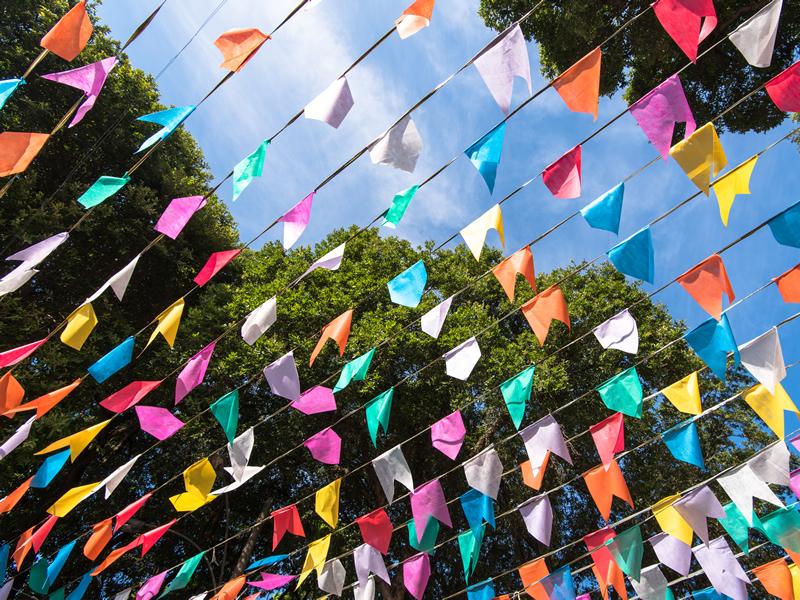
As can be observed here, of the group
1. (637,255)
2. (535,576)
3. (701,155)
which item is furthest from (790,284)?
(535,576)

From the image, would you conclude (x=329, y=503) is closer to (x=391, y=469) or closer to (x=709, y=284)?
(x=391, y=469)

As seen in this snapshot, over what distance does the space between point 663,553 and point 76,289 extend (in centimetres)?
823

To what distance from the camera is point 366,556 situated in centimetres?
416

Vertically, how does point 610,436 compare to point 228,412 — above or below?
below

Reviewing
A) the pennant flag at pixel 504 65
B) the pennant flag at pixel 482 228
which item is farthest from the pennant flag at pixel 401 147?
the pennant flag at pixel 482 228

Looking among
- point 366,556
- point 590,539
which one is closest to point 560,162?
point 590,539

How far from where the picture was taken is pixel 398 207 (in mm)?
3135

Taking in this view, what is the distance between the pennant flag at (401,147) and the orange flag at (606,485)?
2244 millimetres

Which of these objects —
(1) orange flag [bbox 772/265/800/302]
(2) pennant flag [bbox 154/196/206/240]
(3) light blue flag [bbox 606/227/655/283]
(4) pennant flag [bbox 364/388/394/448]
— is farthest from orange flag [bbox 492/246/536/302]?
(2) pennant flag [bbox 154/196/206/240]

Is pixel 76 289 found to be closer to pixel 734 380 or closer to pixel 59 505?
pixel 59 505

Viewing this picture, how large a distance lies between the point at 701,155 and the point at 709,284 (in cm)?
70

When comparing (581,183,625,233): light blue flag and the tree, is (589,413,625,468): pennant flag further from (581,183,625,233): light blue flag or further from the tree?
the tree

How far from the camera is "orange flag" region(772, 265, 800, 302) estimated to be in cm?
289

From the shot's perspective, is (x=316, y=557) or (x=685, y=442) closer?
(x=685, y=442)
